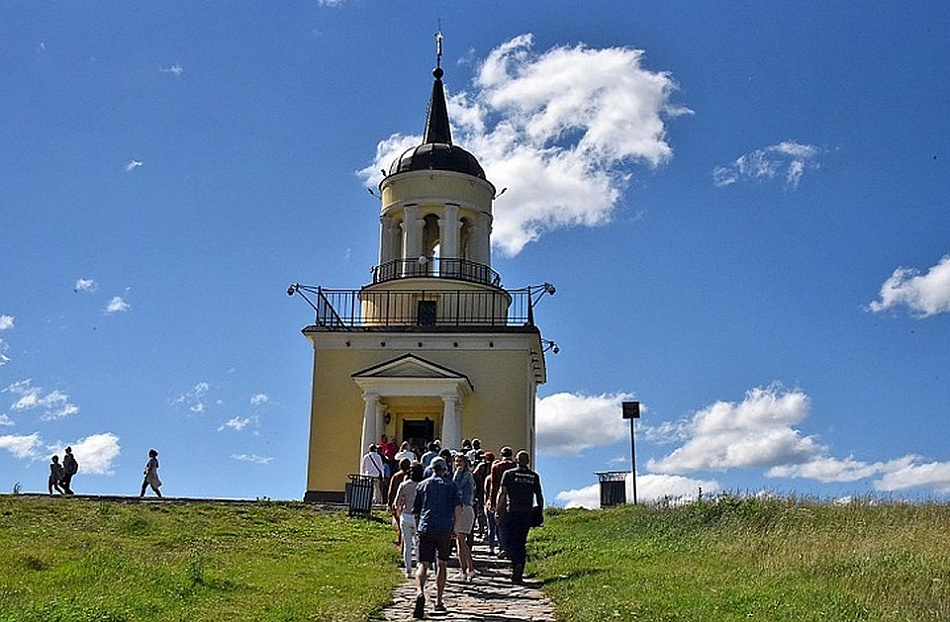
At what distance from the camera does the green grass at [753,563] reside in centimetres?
1189

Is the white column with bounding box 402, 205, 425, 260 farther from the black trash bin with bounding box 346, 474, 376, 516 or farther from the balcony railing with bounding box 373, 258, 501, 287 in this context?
the black trash bin with bounding box 346, 474, 376, 516

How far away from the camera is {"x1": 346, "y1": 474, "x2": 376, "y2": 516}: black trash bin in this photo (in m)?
24.3

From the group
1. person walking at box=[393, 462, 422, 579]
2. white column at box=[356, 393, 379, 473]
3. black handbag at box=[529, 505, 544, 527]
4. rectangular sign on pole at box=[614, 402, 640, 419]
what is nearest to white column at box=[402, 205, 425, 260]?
white column at box=[356, 393, 379, 473]

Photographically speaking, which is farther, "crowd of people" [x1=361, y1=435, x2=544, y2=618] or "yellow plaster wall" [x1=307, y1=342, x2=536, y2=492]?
"yellow plaster wall" [x1=307, y1=342, x2=536, y2=492]

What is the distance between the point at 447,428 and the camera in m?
32.1

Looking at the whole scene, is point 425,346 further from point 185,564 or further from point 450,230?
point 185,564

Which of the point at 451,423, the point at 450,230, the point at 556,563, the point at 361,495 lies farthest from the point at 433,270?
the point at 556,563

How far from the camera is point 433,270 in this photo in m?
35.3

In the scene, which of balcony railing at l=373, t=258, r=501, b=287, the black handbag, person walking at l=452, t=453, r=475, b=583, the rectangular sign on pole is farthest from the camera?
balcony railing at l=373, t=258, r=501, b=287

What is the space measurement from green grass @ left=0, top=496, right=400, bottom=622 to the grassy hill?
3 cm

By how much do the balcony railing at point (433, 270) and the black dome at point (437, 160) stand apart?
290cm

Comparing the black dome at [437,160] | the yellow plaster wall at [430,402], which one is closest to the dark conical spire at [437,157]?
the black dome at [437,160]

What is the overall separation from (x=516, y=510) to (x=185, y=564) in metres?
4.25

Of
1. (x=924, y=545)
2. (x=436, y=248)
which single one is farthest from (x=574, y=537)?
(x=436, y=248)
